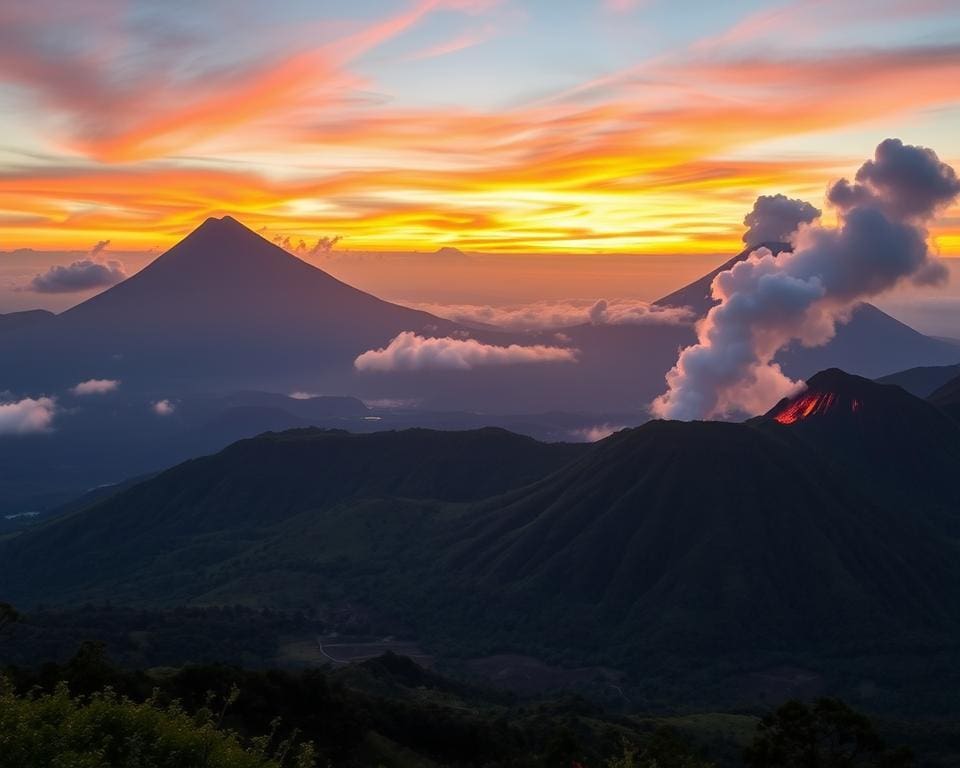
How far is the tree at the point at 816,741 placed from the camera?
47.2 m

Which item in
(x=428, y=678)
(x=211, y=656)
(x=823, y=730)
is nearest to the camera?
(x=823, y=730)

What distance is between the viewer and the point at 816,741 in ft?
158

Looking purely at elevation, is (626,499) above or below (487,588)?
above

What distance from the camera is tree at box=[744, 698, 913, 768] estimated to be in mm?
47156

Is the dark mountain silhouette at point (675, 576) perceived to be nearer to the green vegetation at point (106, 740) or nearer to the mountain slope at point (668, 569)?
the mountain slope at point (668, 569)

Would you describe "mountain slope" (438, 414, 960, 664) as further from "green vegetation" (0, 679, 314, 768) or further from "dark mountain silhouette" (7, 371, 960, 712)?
"green vegetation" (0, 679, 314, 768)

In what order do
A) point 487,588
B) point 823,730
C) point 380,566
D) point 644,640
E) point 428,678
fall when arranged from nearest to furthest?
point 823,730, point 428,678, point 644,640, point 487,588, point 380,566

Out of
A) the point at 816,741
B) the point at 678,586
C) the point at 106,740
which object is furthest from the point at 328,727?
the point at 678,586

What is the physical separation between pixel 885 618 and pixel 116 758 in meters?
141

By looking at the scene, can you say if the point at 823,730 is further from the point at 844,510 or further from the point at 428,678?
the point at 844,510

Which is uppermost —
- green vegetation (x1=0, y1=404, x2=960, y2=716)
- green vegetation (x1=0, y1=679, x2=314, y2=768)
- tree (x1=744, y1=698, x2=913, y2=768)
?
green vegetation (x1=0, y1=679, x2=314, y2=768)

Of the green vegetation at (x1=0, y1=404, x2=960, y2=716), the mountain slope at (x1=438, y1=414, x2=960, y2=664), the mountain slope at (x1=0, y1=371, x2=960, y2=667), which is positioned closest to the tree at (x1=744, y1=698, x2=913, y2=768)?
the green vegetation at (x1=0, y1=404, x2=960, y2=716)

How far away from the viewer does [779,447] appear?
19438cm

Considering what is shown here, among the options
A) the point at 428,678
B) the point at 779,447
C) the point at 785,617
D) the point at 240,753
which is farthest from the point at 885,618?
the point at 240,753
